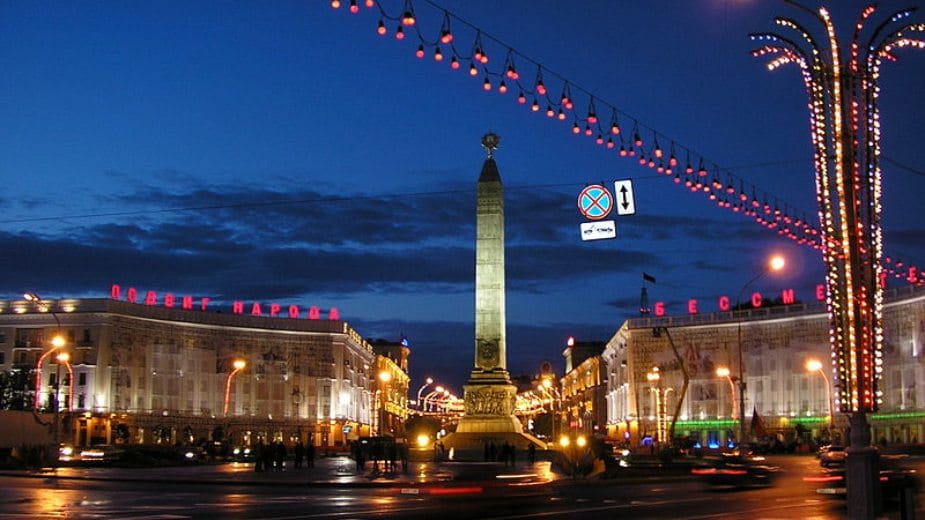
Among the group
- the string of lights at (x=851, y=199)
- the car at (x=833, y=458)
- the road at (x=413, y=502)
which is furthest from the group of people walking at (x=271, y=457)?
the string of lights at (x=851, y=199)

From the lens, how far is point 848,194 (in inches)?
623

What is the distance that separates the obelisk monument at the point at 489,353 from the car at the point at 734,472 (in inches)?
1065

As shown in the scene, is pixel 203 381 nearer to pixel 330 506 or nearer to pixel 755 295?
pixel 755 295

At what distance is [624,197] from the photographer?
2950 cm

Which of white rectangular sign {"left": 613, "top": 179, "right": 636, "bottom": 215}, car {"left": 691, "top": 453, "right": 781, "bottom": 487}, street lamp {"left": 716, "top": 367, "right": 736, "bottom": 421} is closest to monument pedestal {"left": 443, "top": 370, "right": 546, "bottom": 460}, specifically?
car {"left": 691, "top": 453, "right": 781, "bottom": 487}

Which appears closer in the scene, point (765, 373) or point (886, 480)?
point (886, 480)

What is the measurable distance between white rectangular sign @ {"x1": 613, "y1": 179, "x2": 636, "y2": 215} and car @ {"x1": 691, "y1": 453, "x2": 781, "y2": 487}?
966 centimetres

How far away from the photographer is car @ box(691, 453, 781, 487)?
3334 centimetres

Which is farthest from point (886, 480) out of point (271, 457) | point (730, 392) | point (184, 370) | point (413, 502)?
point (184, 370)

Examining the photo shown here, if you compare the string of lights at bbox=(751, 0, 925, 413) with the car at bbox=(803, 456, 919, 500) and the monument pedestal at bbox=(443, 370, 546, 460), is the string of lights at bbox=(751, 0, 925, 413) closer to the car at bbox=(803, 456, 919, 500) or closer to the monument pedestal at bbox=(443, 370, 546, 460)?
the car at bbox=(803, 456, 919, 500)

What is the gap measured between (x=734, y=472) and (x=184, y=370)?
88.9 meters

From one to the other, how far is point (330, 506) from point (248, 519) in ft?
15.3

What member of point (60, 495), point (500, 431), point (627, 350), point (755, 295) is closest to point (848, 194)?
point (60, 495)

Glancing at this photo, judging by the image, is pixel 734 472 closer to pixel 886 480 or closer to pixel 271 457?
pixel 886 480
